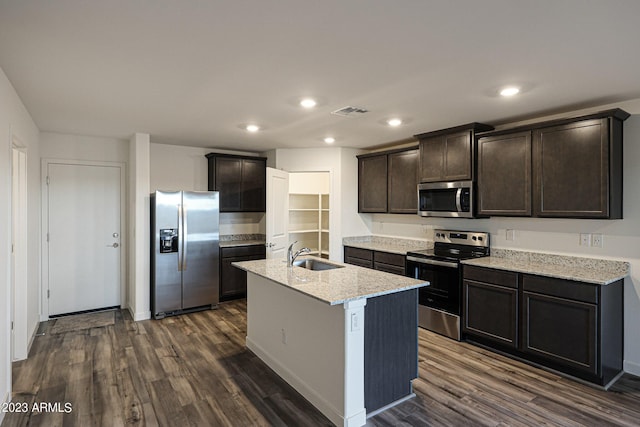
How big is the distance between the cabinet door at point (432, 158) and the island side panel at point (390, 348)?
196cm

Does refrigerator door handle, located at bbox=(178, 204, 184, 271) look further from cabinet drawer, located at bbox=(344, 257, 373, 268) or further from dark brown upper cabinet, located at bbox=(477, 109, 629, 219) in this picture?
dark brown upper cabinet, located at bbox=(477, 109, 629, 219)

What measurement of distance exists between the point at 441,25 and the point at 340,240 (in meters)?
3.85

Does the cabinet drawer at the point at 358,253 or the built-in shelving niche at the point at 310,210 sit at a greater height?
the built-in shelving niche at the point at 310,210

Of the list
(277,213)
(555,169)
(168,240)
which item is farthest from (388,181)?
(168,240)

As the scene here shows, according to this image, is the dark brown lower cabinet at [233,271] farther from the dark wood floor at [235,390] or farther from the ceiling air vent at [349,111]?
the ceiling air vent at [349,111]

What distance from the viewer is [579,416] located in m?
2.48

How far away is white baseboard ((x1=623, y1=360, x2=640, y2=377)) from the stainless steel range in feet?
4.50

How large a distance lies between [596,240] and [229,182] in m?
4.60

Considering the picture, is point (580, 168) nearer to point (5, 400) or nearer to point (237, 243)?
point (237, 243)

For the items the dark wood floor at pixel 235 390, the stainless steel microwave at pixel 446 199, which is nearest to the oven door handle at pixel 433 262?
the stainless steel microwave at pixel 446 199

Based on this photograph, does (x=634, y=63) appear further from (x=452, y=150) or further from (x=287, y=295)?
(x=287, y=295)

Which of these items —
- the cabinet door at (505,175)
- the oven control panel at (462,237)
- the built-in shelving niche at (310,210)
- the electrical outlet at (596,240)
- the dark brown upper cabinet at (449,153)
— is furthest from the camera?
the built-in shelving niche at (310,210)

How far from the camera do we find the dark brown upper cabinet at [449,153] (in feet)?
12.9

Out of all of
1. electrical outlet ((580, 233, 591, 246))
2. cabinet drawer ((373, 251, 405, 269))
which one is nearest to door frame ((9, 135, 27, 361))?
cabinet drawer ((373, 251, 405, 269))
